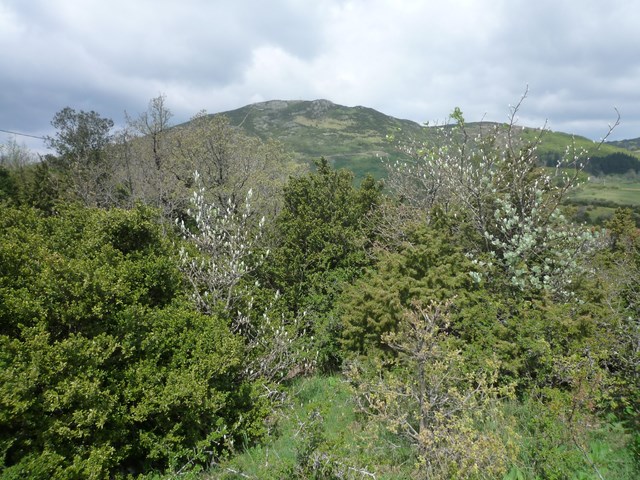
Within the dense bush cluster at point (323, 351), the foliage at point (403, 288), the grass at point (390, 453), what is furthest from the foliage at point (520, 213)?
the grass at point (390, 453)

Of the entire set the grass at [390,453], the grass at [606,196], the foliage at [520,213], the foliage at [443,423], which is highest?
the foliage at [520,213]

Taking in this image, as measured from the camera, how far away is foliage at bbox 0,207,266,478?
4617 millimetres

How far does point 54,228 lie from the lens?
879cm

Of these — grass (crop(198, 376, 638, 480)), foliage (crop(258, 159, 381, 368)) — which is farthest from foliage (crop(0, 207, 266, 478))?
foliage (crop(258, 159, 381, 368))

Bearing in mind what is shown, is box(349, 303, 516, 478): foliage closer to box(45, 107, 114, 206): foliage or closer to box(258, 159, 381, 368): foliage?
box(258, 159, 381, 368): foliage

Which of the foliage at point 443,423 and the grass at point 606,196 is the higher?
the foliage at point 443,423

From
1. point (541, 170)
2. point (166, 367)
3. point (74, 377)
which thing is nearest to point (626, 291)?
point (541, 170)

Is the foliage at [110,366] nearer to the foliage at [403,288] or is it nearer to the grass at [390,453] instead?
the grass at [390,453]

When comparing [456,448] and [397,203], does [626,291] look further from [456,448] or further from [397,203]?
[397,203]

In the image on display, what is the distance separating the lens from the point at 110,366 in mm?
5359

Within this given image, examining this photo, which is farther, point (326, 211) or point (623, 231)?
point (623, 231)

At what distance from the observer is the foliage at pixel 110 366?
4617 millimetres

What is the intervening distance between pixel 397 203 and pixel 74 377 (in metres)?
11.7

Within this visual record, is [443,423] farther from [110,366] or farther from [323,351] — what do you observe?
[323,351]
